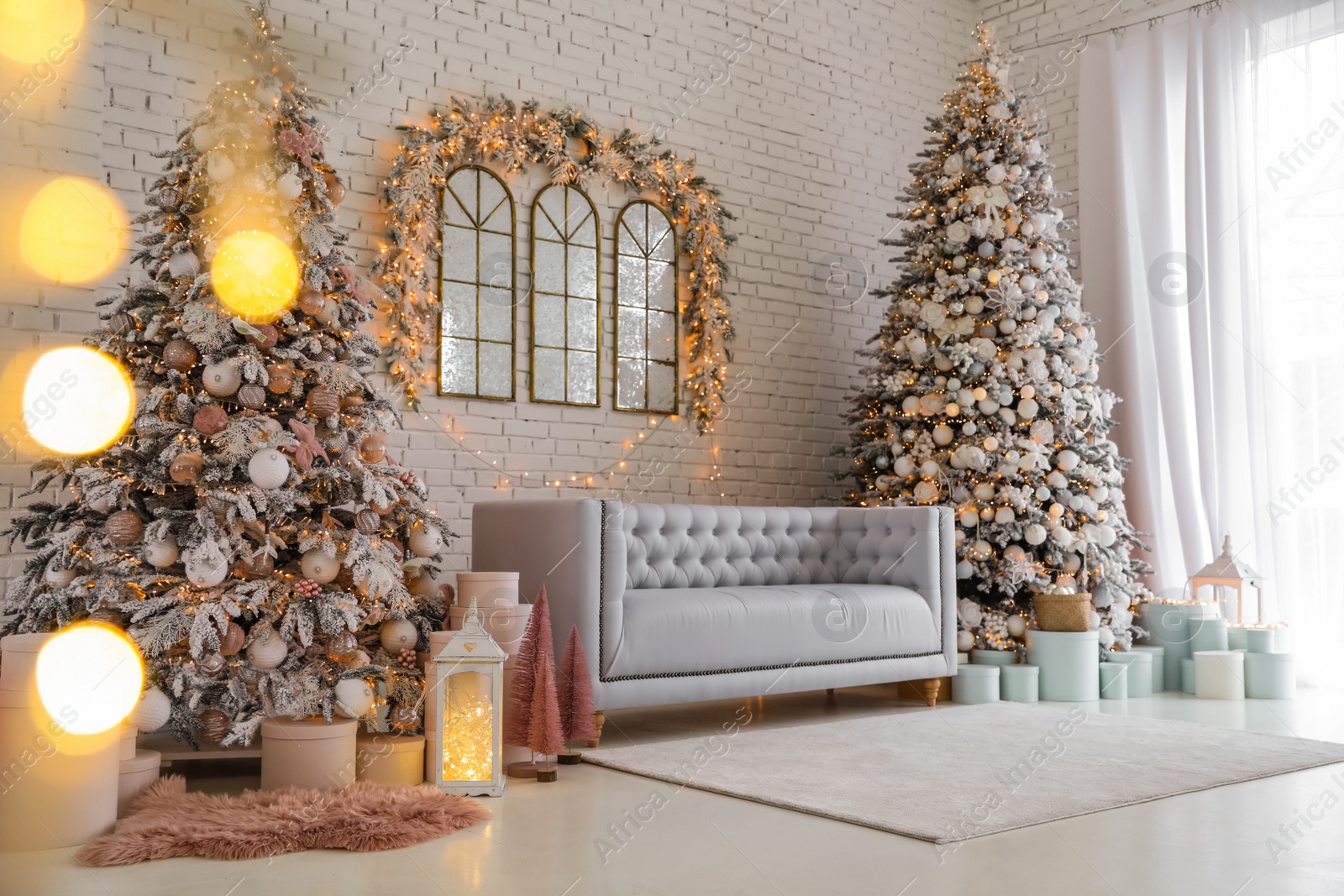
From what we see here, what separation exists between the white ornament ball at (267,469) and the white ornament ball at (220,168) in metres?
0.86

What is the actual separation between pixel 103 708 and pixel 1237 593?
17.3 ft

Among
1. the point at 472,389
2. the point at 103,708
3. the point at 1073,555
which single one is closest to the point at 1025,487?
the point at 1073,555

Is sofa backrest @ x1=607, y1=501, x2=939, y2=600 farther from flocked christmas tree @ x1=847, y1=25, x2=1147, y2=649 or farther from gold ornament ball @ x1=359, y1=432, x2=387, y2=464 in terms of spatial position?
gold ornament ball @ x1=359, y1=432, x2=387, y2=464

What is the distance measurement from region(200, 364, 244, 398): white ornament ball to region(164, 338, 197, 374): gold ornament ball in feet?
0.19

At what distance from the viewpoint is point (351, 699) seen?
320cm

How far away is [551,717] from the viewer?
3.43 m

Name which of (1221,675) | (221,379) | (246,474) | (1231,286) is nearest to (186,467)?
(246,474)

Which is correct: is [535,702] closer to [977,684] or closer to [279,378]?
[279,378]

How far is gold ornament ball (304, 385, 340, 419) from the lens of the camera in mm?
3482

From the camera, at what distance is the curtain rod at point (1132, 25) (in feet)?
20.4

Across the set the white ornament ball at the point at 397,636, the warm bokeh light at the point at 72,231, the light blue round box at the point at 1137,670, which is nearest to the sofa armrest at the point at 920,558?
the light blue round box at the point at 1137,670

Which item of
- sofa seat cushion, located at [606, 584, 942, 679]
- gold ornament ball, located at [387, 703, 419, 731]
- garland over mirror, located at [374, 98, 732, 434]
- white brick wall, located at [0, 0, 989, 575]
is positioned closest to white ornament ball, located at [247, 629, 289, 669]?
gold ornament ball, located at [387, 703, 419, 731]

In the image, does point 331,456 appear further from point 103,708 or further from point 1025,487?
point 1025,487

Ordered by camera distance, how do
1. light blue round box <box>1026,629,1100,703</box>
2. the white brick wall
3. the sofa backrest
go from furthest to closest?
light blue round box <box>1026,629,1100,703</box> → the sofa backrest → the white brick wall
